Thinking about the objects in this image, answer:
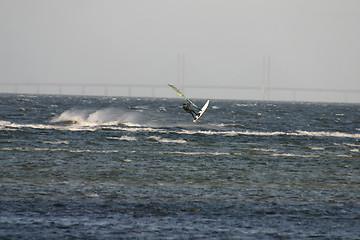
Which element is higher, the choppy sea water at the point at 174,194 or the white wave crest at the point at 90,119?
the choppy sea water at the point at 174,194

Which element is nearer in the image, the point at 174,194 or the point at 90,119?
the point at 174,194

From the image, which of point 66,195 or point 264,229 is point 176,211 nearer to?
point 264,229

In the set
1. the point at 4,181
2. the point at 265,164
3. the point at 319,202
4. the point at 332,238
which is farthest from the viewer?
the point at 265,164

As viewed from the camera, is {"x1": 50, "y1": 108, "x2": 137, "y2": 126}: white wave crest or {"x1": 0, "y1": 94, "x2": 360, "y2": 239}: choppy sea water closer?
{"x1": 0, "y1": 94, "x2": 360, "y2": 239}: choppy sea water

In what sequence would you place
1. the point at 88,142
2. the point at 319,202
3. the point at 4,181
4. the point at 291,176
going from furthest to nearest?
1. the point at 88,142
2. the point at 291,176
3. the point at 4,181
4. the point at 319,202

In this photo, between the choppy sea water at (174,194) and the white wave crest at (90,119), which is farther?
the white wave crest at (90,119)

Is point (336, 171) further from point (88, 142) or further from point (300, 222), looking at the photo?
point (88, 142)

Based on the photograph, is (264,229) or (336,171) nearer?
(264,229)

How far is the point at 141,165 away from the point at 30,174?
4.66m

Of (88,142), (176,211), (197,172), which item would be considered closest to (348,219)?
(176,211)

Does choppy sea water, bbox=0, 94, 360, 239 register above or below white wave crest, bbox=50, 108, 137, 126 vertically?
above

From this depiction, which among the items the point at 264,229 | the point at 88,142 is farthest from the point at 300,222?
the point at 88,142

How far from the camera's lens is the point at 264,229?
9.61 metres

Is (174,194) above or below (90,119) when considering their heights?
above
